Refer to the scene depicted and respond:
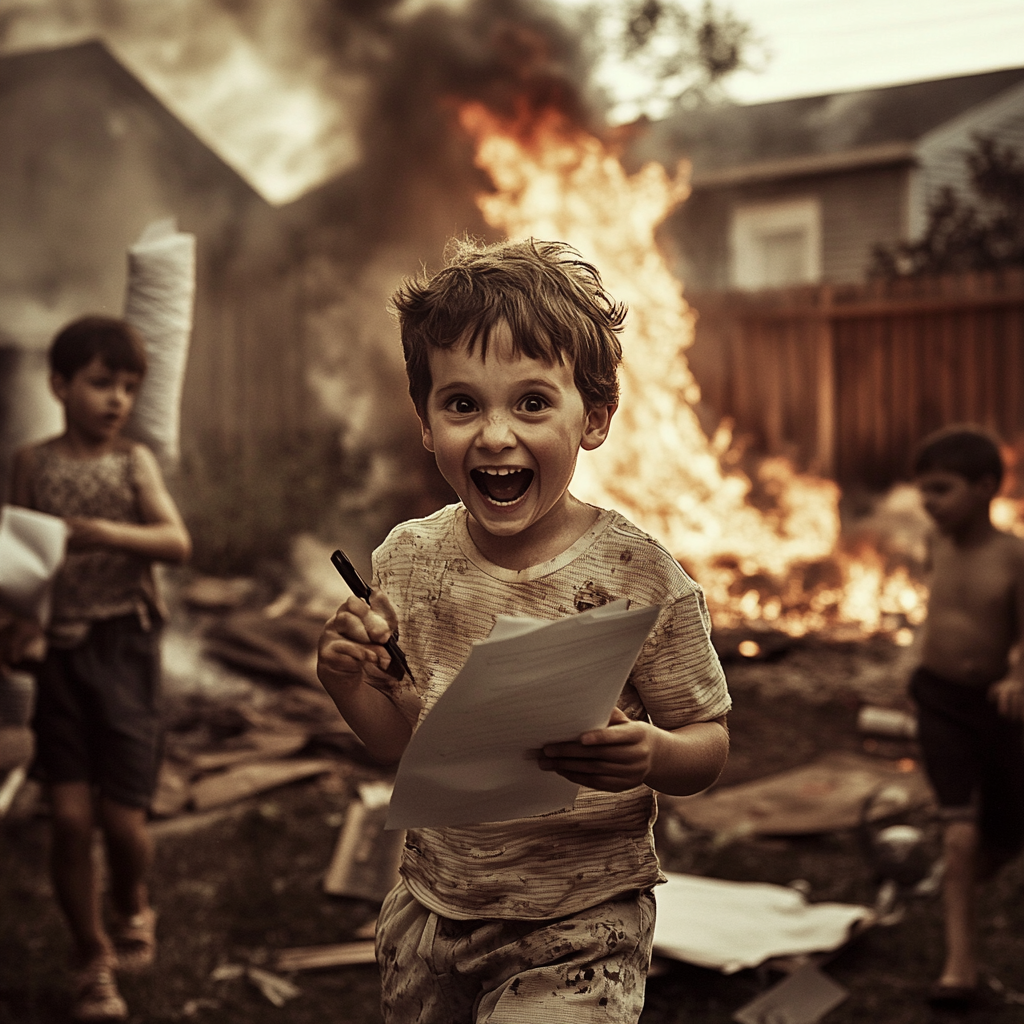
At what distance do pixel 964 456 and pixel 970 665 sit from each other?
Result: 0.62m

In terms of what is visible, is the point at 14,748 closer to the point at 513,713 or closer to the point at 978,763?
the point at 978,763

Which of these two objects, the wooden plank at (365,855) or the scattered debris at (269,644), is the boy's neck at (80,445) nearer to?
the wooden plank at (365,855)

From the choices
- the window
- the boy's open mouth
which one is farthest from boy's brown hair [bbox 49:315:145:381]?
the window

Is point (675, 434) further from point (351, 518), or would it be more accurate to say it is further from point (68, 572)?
point (68, 572)

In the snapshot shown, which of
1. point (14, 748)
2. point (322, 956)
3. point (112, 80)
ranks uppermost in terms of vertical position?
point (112, 80)

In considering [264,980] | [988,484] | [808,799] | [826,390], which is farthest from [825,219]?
[264,980]

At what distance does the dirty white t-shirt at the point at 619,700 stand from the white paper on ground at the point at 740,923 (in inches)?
77.9

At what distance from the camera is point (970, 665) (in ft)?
12.3

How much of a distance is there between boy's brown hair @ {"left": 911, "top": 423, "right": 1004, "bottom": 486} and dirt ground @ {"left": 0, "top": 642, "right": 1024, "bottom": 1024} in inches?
57.3

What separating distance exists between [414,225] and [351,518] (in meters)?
2.29

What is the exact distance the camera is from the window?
1559 centimetres

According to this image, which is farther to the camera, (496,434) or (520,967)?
(520,967)

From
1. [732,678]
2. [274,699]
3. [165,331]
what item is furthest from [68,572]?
[732,678]

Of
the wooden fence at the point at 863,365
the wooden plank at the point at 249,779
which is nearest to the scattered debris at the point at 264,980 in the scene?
the wooden plank at the point at 249,779
